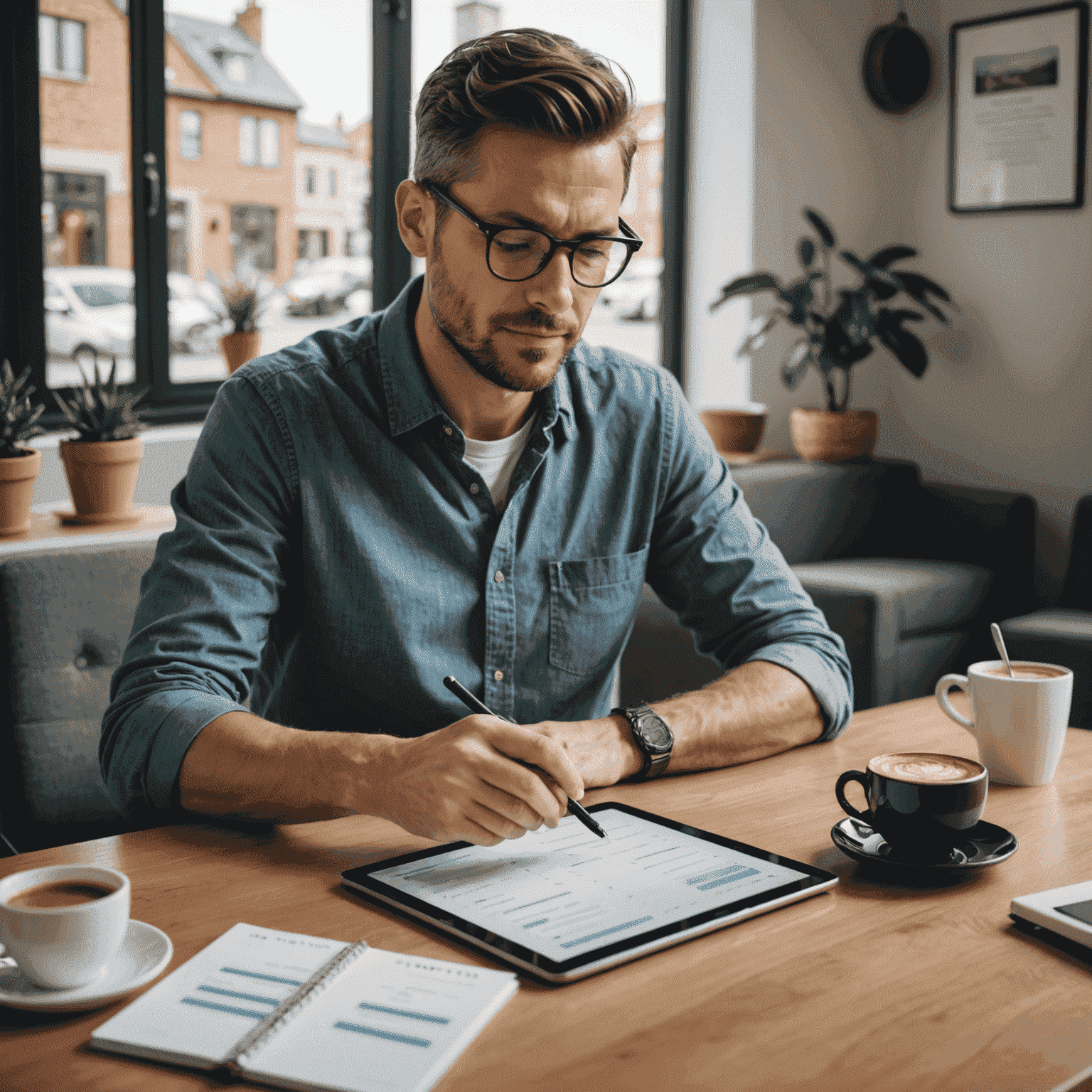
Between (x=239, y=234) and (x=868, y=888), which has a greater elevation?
(x=239, y=234)

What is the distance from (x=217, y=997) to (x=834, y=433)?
355 cm

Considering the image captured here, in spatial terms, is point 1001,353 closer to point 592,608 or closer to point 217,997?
point 592,608

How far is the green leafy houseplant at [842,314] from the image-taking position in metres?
4.01

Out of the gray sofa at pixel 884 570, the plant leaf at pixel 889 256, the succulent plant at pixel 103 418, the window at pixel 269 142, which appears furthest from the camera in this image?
the plant leaf at pixel 889 256

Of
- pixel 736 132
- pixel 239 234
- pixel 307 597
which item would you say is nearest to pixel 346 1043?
pixel 307 597

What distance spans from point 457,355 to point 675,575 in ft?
1.32

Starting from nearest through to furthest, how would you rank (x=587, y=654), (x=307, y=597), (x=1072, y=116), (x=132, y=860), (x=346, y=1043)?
(x=346, y=1043) → (x=132, y=860) → (x=307, y=597) → (x=587, y=654) → (x=1072, y=116)

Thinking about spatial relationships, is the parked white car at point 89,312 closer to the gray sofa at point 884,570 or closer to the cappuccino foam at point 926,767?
the gray sofa at point 884,570

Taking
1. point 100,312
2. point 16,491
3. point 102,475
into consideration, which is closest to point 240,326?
point 100,312

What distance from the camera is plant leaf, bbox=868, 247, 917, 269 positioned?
13.6 feet

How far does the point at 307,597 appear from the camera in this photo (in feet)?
4.55

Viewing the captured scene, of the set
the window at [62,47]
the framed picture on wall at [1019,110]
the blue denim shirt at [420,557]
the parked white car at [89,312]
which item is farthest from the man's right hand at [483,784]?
the framed picture on wall at [1019,110]

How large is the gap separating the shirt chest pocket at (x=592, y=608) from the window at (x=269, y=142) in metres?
2.37

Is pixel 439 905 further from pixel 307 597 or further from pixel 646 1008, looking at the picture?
pixel 307 597
